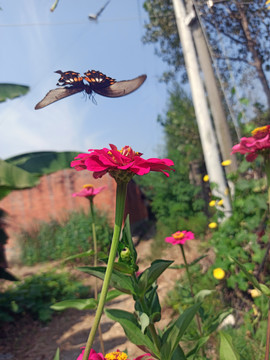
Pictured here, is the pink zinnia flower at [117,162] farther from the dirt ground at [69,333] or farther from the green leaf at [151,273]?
the dirt ground at [69,333]

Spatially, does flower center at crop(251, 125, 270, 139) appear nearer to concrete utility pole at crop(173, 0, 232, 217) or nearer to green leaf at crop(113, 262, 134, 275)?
green leaf at crop(113, 262, 134, 275)

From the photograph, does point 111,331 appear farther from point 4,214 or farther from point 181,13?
point 181,13

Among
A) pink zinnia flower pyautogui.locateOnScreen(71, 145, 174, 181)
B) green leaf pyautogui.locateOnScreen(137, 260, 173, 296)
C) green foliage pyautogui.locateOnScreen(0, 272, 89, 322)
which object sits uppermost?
pink zinnia flower pyautogui.locateOnScreen(71, 145, 174, 181)

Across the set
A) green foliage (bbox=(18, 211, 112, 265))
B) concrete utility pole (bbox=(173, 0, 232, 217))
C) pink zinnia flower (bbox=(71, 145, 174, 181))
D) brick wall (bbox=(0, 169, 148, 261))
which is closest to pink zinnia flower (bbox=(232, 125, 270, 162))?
pink zinnia flower (bbox=(71, 145, 174, 181))

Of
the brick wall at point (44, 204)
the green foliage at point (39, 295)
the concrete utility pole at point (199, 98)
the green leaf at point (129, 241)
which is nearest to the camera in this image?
the green leaf at point (129, 241)

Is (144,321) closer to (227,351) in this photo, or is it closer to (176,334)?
(176,334)

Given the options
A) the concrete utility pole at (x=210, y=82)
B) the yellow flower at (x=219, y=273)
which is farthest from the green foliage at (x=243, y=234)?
the concrete utility pole at (x=210, y=82)
